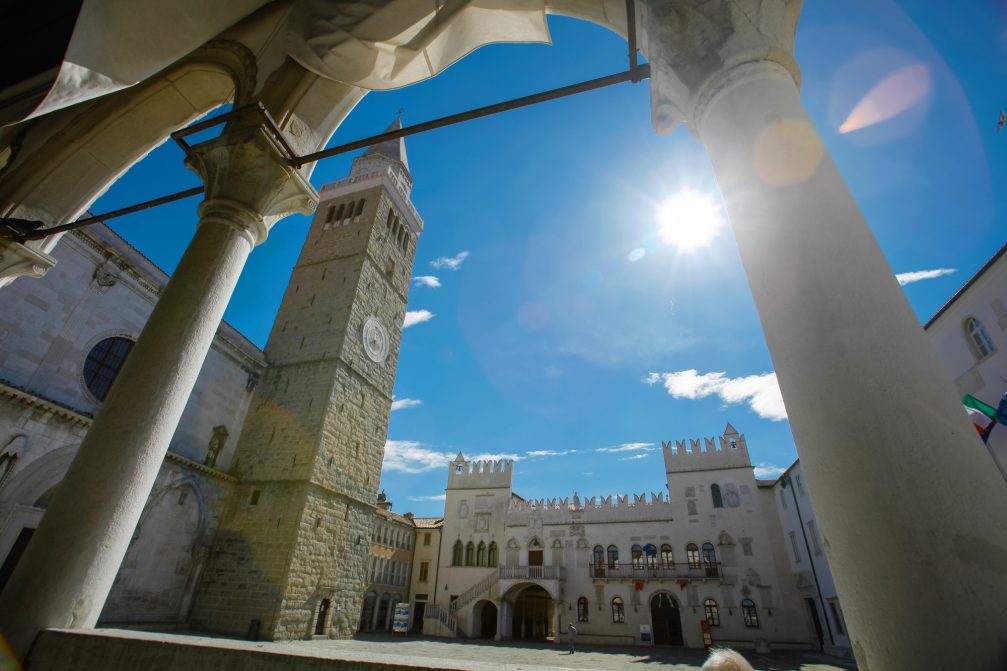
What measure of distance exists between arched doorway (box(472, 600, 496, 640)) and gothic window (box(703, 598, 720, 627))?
1162cm

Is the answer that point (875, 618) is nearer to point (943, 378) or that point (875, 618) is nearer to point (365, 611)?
point (943, 378)

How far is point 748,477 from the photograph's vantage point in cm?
2539

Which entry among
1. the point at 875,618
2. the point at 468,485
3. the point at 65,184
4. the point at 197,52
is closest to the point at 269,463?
the point at 65,184

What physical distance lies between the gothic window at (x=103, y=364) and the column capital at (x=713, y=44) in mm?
12384

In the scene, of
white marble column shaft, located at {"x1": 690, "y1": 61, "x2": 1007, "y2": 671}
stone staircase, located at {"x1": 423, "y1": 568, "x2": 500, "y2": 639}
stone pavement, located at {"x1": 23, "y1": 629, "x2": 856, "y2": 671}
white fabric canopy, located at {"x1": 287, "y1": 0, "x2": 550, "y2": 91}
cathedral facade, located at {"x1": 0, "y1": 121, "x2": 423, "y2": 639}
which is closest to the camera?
white marble column shaft, located at {"x1": 690, "y1": 61, "x2": 1007, "y2": 671}

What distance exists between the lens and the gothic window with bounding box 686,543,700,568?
79.3 feet

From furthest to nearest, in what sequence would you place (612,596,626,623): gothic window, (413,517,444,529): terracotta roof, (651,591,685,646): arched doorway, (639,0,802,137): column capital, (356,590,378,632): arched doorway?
(413,517,444,529): terracotta roof
(356,590,378,632): arched doorway
(612,596,626,623): gothic window
(651,591,685,646): arched doorway
(639,0,802,137): column capital

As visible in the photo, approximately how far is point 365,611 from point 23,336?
21620 millimetres

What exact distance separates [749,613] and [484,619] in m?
14.3

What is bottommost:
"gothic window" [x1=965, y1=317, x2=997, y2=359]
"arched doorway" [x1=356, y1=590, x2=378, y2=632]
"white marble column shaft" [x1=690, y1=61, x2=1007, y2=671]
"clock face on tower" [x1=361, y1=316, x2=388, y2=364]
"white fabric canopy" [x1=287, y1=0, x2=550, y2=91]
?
"arched doorway" [x1=356, y1=590, x2=378, y2=632]

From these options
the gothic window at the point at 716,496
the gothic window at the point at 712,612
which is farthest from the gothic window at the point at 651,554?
the gothic window at the point at 716,496

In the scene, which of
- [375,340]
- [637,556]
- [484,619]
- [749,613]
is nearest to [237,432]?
[375,340]

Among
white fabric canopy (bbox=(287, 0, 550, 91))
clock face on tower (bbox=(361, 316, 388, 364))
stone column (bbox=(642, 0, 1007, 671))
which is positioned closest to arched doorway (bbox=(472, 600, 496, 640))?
clock face on tower (bbox=(361, 316, 388, 364))

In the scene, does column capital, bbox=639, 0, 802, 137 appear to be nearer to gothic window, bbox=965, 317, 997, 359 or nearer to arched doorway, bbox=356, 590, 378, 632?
gothic window, bbox=965, 317, 997, 359
